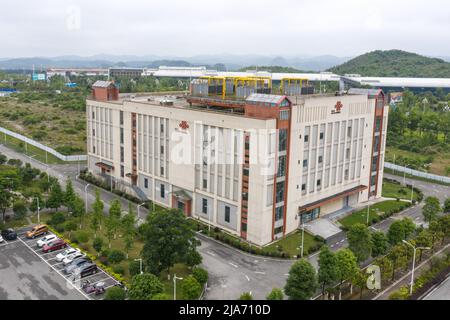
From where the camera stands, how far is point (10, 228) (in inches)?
1580

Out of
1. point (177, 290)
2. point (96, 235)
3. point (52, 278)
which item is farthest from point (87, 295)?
point (96, 235)

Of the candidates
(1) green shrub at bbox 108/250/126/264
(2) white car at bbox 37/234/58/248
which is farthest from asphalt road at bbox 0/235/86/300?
(1) green shrub at bbox 108/250/126/264

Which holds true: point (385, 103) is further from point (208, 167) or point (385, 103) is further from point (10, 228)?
point (10, 228)

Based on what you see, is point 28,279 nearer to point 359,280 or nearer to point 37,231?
point 37,231

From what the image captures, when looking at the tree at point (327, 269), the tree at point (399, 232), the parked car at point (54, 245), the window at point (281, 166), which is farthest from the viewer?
the window at point (281, 166)

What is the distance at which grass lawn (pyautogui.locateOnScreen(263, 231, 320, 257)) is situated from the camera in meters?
37.2

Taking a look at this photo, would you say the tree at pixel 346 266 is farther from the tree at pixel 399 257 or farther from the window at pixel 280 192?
the window at pixel 280 192

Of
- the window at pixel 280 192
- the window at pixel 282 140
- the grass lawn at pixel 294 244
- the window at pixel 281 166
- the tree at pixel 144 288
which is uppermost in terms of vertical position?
the window at pixel 282 140

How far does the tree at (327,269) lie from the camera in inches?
1113

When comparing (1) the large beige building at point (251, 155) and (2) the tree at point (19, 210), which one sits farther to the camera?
(2) the tree at point (19, 210)

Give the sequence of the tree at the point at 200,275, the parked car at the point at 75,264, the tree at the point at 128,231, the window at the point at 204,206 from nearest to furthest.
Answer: the tree at the point at 200,275, the parked car at the point at 75,264, the tree at the point at 128,231, the window at the point at 204,206

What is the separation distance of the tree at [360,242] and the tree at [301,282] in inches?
263

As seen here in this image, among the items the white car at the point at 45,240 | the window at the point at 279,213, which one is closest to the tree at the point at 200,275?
the window at the point at 279,213

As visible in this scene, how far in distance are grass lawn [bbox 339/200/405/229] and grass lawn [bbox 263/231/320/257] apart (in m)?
5.42
